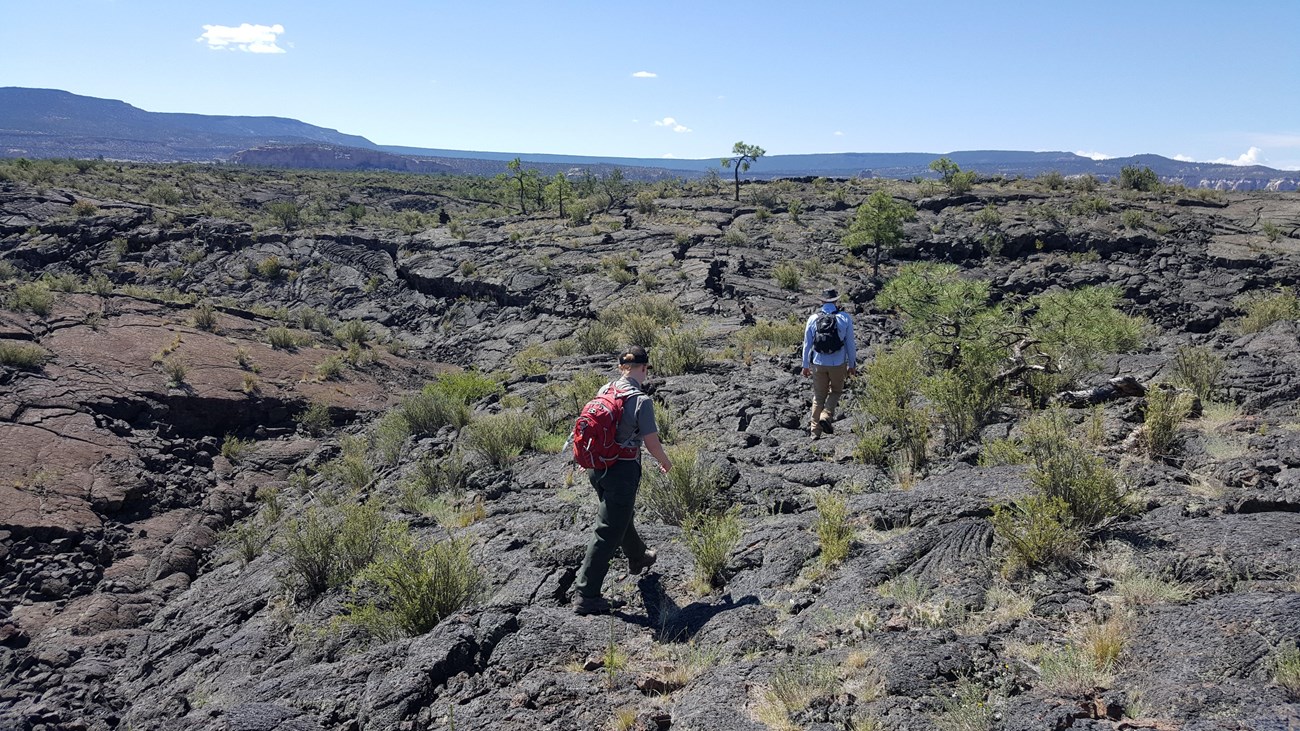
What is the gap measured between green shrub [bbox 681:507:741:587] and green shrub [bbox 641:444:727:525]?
0.43 m

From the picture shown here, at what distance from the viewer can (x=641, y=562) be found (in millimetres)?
5277

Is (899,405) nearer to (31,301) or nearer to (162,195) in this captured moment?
(31,301)

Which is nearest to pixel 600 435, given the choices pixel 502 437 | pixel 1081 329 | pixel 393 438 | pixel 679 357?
pixel 502 437

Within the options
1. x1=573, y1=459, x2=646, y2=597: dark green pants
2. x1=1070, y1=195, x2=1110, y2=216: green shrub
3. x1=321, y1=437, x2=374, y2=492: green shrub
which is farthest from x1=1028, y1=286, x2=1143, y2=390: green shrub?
x1=1070, y1=195, x2=1110, y2=216: green shrub

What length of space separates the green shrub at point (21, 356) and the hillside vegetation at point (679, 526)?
8 centimetres

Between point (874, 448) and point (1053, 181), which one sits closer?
point (874, 448)

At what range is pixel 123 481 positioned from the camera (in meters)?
9.88

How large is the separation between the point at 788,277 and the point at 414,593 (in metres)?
19.8

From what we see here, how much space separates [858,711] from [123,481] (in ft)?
35.7

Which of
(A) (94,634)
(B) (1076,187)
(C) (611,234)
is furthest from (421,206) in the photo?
(A) (94,634)

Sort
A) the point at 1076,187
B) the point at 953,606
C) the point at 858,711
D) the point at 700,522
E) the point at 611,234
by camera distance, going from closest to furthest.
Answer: the point at 858,711, the point at 953,606, the point at 700,522, the point at 611,234, the point at 1076,187

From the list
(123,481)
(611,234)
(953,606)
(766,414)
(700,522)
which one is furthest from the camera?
(611,234)

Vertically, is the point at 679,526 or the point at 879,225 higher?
the point at 879,225

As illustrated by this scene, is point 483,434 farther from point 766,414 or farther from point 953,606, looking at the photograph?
point 953,606
